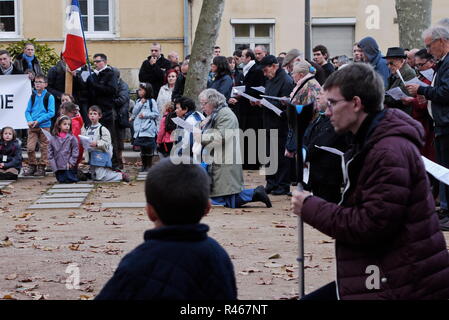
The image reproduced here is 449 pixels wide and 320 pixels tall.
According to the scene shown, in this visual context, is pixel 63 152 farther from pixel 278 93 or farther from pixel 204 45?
pixel 204 45

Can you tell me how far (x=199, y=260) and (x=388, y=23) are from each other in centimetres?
2797

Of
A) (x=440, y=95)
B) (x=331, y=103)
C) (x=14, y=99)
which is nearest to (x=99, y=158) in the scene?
(x=14, y=99)

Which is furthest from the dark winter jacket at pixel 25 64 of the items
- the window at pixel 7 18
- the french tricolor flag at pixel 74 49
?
the window at pixel 7 18

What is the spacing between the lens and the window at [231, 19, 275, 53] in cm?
3061

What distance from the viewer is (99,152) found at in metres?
15.5

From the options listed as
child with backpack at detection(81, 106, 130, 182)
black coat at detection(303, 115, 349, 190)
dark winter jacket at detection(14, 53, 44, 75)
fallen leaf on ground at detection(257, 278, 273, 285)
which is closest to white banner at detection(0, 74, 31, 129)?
child with backpack at detection(81, 106, 130, 182)

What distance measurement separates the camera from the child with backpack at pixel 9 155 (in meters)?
15.7

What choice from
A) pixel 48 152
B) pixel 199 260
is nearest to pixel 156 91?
pixel 48 152

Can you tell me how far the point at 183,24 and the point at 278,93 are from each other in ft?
54.0

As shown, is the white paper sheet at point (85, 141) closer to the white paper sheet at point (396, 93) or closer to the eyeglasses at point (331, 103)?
the white paper sheet at point (396, 93)

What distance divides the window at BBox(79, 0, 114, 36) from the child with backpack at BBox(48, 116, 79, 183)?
14839 mm

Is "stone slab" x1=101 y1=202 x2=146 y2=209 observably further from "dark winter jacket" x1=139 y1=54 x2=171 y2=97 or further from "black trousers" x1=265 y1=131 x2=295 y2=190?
"dark winter jacket" x1=139 y1=54 x2=171 y2=97

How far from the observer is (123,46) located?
2962 cm
